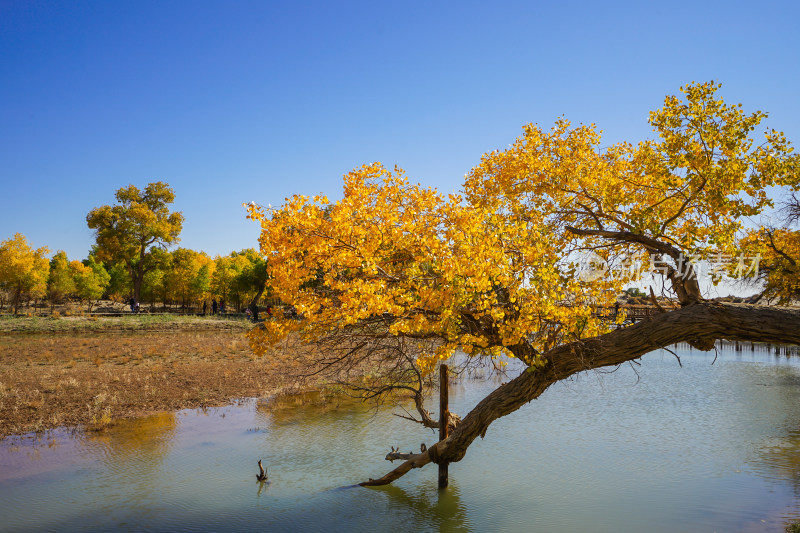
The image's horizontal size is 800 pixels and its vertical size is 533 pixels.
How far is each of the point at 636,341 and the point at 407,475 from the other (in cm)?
634

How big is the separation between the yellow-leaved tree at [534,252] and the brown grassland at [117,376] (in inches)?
414

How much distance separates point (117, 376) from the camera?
19.5m

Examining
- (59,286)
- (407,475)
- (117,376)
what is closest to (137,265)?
(59,286)

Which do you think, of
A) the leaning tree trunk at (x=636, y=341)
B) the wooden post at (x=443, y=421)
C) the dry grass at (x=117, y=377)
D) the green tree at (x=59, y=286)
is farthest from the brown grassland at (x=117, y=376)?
the green tree at (x=59, y=286)

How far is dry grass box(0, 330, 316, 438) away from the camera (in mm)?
15055

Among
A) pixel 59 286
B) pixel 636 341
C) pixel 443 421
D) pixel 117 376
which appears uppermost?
pixel 59 286

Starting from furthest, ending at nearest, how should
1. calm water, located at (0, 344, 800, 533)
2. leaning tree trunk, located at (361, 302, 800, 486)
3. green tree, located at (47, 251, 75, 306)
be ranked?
green tree, located at (47, 251, 75, 306), calm water, located at (0, 344, 800, 533), leaning tree trunk, located at (361, 302, 800, 486)

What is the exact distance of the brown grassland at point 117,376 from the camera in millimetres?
15091

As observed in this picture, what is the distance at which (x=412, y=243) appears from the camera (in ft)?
23.4

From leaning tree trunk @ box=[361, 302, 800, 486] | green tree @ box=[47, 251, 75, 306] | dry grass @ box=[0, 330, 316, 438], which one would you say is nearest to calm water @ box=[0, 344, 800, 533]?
dry grass @ box=[0, 330, 316, 438]

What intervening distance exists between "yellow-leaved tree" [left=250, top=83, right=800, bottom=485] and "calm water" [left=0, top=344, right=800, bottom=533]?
7.95 feet

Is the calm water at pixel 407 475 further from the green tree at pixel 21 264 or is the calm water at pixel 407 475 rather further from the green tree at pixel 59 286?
the green tree at pixel 59 286

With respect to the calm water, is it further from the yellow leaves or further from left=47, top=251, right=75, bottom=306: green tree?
left=47, top=251, right=75, bottom=306: green tree

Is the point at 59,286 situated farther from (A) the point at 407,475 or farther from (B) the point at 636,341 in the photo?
(B) the point at 636,341
